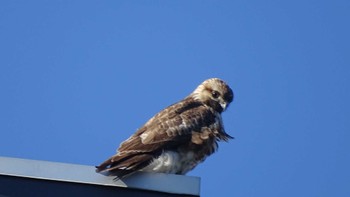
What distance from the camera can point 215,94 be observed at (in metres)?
7.38

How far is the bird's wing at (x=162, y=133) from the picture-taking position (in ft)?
16.4

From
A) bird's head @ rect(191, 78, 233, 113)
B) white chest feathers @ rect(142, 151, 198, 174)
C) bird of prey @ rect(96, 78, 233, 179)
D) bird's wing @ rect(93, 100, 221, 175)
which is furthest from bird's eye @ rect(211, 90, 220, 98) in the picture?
white chest feathers @ rect(142, 151, 198, 174)

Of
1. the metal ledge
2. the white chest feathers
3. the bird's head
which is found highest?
the bird's head

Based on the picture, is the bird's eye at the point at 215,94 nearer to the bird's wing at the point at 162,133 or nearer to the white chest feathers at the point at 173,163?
the bird's wing at the point at 162,133

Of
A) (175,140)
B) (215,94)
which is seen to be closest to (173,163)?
(175,140)

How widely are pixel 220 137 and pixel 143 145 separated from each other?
0.98m

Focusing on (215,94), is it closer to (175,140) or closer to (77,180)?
(175,140)

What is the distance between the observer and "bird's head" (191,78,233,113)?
23.6 ft

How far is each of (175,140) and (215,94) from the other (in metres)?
1.76

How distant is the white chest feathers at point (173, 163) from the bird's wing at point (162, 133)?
5cm

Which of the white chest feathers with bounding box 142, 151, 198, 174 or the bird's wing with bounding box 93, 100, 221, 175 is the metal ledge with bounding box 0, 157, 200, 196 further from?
the white chest feathers with bounding box 142, 151, 198, 174

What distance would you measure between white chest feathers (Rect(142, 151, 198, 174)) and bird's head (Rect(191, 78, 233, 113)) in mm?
1318

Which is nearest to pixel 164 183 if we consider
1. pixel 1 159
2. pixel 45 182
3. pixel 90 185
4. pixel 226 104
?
pixel 90 185

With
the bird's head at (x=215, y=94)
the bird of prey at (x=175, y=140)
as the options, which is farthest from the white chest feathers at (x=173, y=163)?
the bird's head at (x=215, y=94)
